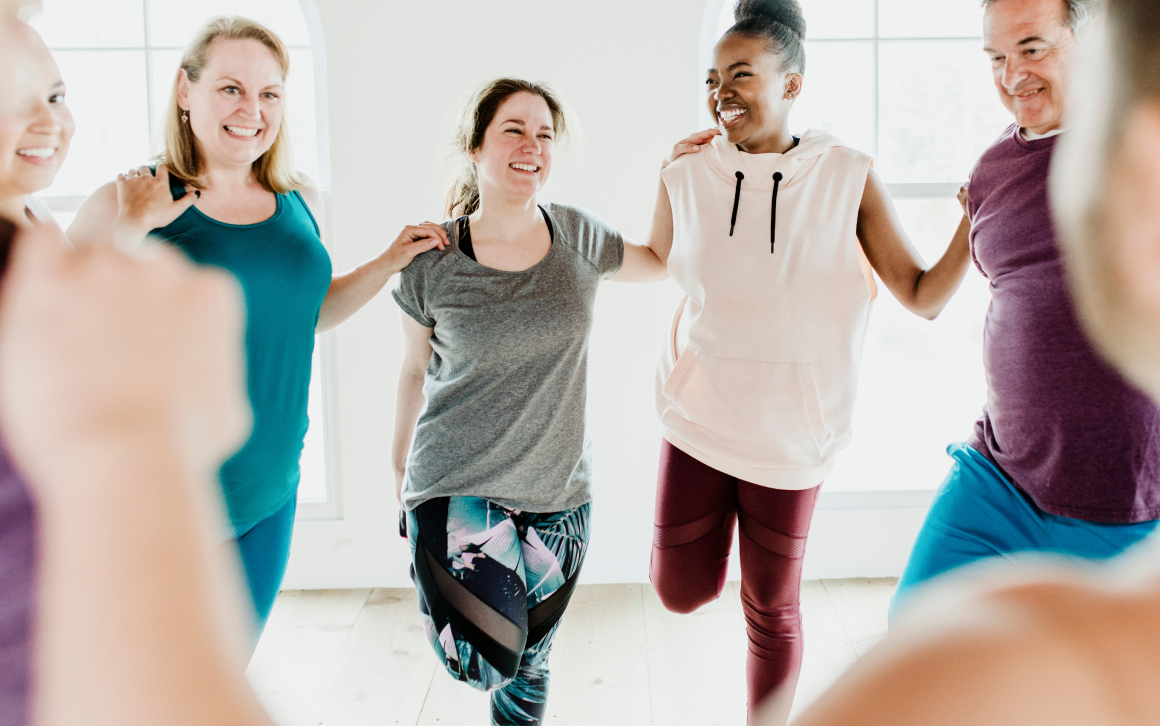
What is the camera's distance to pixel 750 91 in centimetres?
179

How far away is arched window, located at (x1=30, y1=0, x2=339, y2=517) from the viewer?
116 inches

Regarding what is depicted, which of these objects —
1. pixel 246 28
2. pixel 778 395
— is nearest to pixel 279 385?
pixel 246 28

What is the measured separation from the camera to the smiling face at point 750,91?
5.83ft

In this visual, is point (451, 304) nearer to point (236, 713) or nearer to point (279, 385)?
point (279, 385)

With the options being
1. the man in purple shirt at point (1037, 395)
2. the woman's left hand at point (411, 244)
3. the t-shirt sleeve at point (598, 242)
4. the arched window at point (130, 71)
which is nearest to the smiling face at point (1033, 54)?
the man in purple shirt at point (1037, 395)

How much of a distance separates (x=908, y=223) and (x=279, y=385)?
2463 mm

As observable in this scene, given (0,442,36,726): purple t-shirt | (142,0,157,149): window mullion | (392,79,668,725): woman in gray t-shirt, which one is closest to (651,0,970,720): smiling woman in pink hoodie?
(392,79,668,725): woman in gray t-shirt

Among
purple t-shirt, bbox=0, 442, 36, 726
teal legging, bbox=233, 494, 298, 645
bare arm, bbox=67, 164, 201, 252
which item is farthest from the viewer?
teal legging, bbox=233, 494, 298, 645

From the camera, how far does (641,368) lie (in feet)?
9.96

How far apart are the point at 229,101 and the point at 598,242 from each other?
2.76 ft

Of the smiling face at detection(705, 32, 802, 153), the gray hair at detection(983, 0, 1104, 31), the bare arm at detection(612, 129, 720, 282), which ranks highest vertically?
the gray hair at detection(983, 0, 1104, 31)

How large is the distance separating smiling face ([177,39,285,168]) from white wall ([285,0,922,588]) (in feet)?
3.64

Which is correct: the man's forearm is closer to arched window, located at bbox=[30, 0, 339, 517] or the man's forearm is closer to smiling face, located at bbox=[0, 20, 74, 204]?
smiling face, located at bbox=[0, 20, 74, 204]

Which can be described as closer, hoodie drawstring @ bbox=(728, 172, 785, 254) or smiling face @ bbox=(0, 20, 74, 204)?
smiling face @ bbox=(0, 20, 74, 204)
